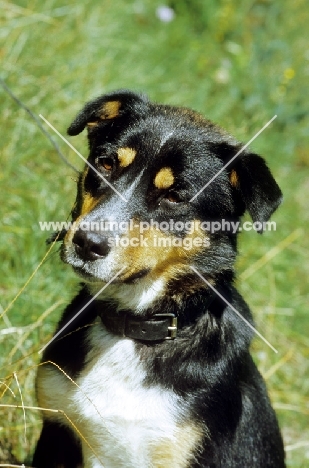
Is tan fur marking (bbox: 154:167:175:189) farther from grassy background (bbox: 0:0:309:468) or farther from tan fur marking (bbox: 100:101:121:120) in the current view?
grassy background (bbox: 0:0:309:468)

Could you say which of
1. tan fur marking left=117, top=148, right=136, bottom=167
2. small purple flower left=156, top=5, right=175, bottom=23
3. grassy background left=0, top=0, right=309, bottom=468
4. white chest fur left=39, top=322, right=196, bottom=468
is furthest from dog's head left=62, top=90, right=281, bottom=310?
small purple flower left=156, top=5, right=175, bottom=23

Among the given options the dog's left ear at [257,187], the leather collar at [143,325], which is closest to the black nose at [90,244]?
the leather collar at [143,325]

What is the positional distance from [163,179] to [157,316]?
0.66 m

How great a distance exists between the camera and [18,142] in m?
5.20

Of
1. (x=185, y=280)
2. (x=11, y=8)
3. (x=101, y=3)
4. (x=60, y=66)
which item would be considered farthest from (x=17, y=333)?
(x=101, y=3)

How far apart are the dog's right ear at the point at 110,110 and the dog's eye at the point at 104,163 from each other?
0.68 feet

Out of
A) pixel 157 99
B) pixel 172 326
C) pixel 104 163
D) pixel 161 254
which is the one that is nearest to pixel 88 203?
pixel 104 163

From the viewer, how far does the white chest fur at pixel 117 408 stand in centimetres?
308

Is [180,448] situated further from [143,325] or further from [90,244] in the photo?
[90,244]

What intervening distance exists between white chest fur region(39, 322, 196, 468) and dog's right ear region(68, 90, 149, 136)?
1029mm

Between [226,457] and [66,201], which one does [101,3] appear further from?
[226,457]

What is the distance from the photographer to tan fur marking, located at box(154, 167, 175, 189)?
3.23 m

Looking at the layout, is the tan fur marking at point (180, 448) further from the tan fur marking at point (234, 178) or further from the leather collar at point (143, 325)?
the tan fur marking at point (234, 178)

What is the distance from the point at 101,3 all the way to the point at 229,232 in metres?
4.03
